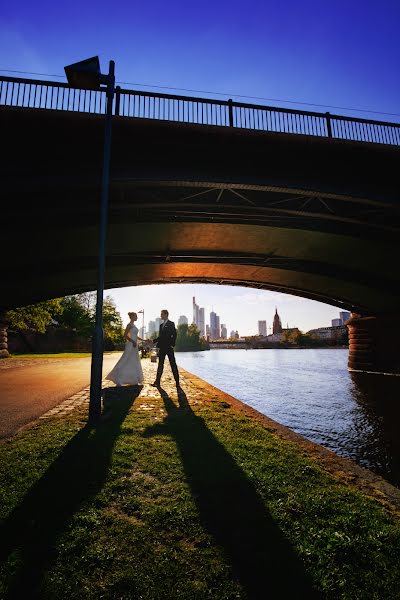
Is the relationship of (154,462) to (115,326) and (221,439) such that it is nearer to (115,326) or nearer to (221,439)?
(221,439)

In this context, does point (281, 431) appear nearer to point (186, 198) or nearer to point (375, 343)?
point (186, 198)

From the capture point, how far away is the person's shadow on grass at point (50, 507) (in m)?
1.72

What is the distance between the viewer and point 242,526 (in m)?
2.18

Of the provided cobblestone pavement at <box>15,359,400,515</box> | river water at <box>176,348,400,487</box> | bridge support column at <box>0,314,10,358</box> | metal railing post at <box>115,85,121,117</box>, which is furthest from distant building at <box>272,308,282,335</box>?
metal railing post at <box>115,85,121,117</box>

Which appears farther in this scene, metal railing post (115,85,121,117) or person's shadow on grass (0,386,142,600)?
metal railing post (115,85,121,117)

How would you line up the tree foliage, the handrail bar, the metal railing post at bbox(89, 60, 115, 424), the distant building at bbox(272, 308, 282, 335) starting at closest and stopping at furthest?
the metal railing post at bbox(89, 60, 115, 424)
the handrail bar
the tree foliage
the distant building at bbox(272, 308, 282, 335)

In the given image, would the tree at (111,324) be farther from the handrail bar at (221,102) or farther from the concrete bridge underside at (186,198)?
the handrail bar at (221,102)

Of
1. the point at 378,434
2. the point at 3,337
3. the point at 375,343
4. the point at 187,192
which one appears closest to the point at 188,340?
the point at 3,337

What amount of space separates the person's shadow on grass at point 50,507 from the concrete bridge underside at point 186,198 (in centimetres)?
809

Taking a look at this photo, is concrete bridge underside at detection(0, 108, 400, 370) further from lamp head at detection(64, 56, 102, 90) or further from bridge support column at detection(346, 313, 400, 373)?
bridge support column at detection(346, 313, 400, 373)

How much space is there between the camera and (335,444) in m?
5.36

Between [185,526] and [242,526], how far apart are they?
0.43m

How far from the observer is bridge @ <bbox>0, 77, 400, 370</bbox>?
9188 mm

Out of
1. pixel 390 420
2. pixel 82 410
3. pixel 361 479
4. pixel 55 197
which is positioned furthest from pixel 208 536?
pixel 55 197
